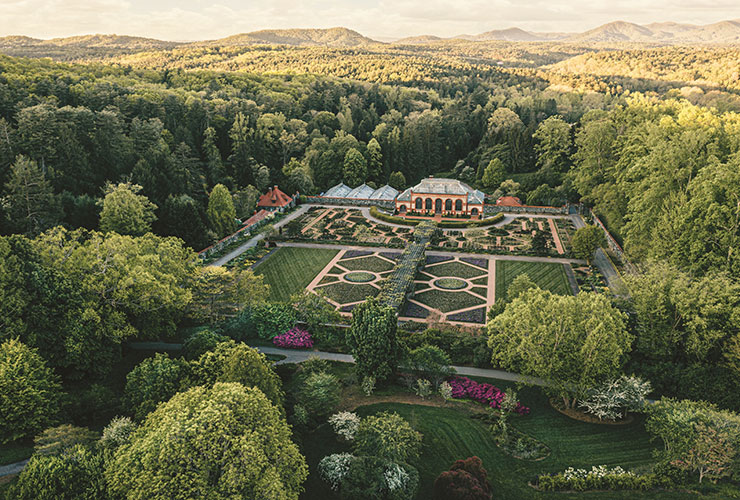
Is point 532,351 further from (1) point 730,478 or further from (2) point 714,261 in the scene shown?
(2) point 714,261

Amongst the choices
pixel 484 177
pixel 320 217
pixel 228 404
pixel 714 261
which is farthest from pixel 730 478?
pixel 484 177

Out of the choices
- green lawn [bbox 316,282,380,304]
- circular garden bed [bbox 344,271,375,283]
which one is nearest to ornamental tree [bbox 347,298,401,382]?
green lawn [bbox 316,282,380,304]

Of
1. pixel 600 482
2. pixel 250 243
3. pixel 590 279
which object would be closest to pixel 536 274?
pixel 590 279

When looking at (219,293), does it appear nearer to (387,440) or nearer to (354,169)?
(387,440)

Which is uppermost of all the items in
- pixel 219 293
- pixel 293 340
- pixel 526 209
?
pixel 219 293

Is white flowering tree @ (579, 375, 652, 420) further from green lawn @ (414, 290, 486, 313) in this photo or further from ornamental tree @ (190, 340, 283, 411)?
ornamental tree @ (190, 340, 283, 411)

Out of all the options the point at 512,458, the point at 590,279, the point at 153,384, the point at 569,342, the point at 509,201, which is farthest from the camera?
the point at 509,201

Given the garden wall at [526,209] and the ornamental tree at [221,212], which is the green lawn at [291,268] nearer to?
the ornamental tree at [221,212]
